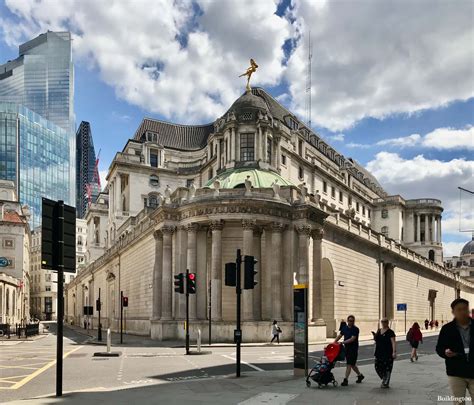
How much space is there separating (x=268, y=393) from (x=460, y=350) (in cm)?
627

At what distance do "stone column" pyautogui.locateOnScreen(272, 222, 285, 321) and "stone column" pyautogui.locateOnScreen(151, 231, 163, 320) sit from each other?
9080 mm

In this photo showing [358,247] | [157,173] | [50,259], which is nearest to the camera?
[50,259]

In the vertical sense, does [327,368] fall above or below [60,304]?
below

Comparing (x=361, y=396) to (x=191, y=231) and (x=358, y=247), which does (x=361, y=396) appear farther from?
(x=358, y=247)

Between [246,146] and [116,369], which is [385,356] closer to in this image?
[116,369]

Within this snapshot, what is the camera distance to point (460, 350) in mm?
7754

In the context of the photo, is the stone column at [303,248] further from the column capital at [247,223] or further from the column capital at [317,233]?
the column capital at [247,223]

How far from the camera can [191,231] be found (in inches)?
1558

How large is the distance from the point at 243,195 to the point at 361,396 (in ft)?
87.7

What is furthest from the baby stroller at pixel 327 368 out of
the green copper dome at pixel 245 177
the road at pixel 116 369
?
the green copper dome at pixel 245 177

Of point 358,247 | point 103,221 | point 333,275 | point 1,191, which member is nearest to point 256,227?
point 333,275

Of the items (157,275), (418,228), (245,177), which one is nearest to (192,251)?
(157,275)

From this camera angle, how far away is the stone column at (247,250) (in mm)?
37094

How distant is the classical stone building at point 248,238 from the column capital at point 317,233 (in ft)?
0.34
